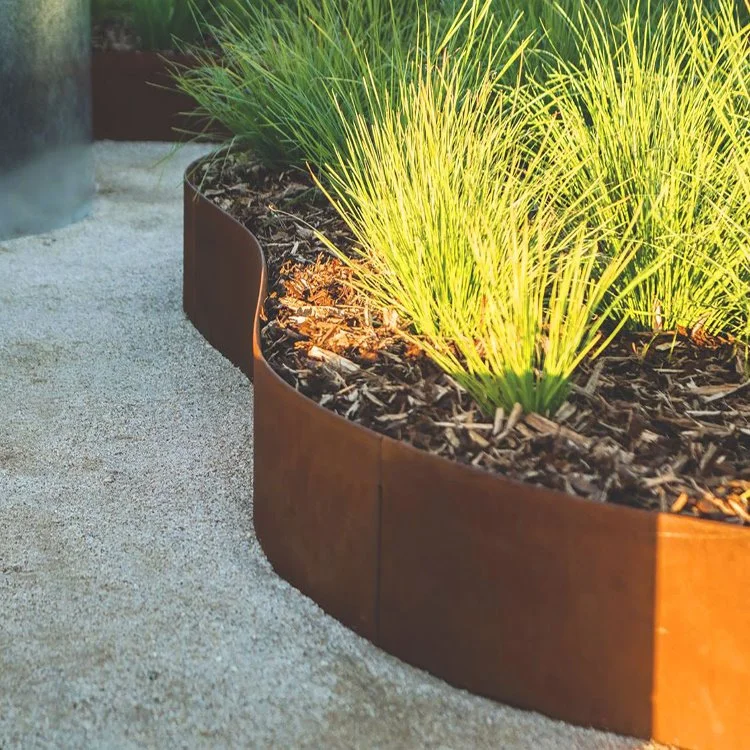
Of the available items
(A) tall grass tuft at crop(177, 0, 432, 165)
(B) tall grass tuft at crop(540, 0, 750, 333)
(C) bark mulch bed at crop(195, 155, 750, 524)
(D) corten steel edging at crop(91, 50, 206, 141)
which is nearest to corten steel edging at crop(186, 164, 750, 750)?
(C) bark mulch bed at crop(195, 155, 750, 524)

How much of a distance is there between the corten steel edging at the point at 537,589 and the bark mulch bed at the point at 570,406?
14 centimetres

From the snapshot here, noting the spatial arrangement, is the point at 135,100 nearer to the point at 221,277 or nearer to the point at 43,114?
the point at 43,114

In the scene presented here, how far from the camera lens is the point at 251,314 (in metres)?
3.49

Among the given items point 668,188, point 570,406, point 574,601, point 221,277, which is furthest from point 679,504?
point 221,277

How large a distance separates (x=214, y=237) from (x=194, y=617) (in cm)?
164

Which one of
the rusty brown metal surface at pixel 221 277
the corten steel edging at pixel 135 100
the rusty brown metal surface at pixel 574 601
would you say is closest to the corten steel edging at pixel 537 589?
the rusty brown metal surface at pixel 574 601

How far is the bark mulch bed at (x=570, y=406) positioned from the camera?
7.18 ft

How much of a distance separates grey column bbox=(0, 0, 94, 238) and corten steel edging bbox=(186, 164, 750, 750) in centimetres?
277

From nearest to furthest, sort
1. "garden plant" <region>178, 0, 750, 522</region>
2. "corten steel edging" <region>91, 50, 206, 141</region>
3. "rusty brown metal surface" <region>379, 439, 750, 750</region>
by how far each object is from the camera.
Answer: "rusty brown metal surface" <region>379, 439, 750, 750</region>, "garden plant" <region>178, 0, 750, 522</region>, "corten steel edging" <region>91, 50, 206, 141</region>

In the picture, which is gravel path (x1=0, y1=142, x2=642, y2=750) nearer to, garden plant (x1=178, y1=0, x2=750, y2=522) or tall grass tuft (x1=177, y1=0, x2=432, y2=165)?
garden plant (x1=178, y1=0, x2=750, y2=522)

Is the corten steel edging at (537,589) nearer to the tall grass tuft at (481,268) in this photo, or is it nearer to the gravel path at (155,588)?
the gravel path at (155,588)

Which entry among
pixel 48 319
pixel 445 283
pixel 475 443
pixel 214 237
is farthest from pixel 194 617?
pixel 48 319

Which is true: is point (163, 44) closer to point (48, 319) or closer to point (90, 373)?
point (48, 319)

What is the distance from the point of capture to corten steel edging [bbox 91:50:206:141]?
6.31m
